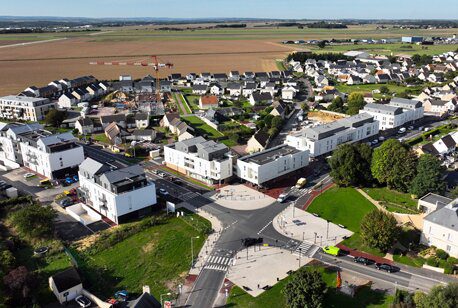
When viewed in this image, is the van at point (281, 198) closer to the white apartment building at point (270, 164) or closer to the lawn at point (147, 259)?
the white apartment building at point (270, 164)

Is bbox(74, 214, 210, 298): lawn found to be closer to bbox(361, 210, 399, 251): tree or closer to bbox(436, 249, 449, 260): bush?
bbox(361, 210, 399, 251): tree

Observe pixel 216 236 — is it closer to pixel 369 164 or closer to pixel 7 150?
pixel 369 164

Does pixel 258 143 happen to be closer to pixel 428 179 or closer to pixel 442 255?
pixel 428 179

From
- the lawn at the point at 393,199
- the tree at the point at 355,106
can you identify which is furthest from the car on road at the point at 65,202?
the tree at the point at 355,106

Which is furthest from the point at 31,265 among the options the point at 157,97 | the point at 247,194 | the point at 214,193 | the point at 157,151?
the point at 157,97

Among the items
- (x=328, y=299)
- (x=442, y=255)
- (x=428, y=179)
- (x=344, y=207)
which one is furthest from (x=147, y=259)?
(x=428, y=179)
